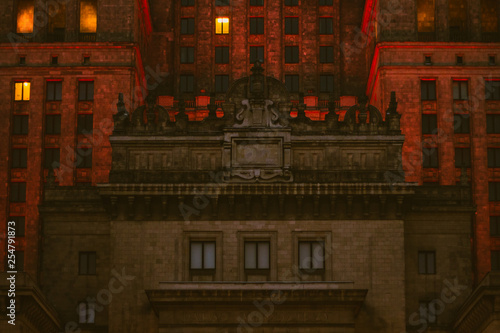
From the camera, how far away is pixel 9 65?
325 ft

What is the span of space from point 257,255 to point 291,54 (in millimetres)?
42164

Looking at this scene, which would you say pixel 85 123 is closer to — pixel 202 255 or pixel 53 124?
pixel 53 124

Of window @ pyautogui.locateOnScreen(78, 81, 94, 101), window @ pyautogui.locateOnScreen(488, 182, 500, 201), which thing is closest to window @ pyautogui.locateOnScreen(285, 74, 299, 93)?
window @ pyautogui.locateOnScreen(78, 81, 94, 101)

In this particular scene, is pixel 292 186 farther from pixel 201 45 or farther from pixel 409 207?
pixel 201 45

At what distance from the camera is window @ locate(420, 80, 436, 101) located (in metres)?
98.1

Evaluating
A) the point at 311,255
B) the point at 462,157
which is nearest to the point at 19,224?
the point at 311,255

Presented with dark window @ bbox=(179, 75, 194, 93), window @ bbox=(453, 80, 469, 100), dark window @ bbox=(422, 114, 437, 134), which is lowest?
dark window @ bbox=(422, 114, 437, 134)

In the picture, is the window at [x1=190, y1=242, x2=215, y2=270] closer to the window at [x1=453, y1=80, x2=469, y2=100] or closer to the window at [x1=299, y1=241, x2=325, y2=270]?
the window at [x1=299, y1=241, x2=325, y2=270]

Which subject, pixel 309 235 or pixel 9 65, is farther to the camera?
pixel 9 65

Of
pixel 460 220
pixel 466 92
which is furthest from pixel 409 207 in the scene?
pixel 466 92

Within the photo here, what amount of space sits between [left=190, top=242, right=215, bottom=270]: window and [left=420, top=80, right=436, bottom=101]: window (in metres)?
34.7

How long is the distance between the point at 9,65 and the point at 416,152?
3470 centimetres

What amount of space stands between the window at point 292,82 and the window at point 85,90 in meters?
18.5

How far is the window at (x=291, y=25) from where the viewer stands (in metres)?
109
